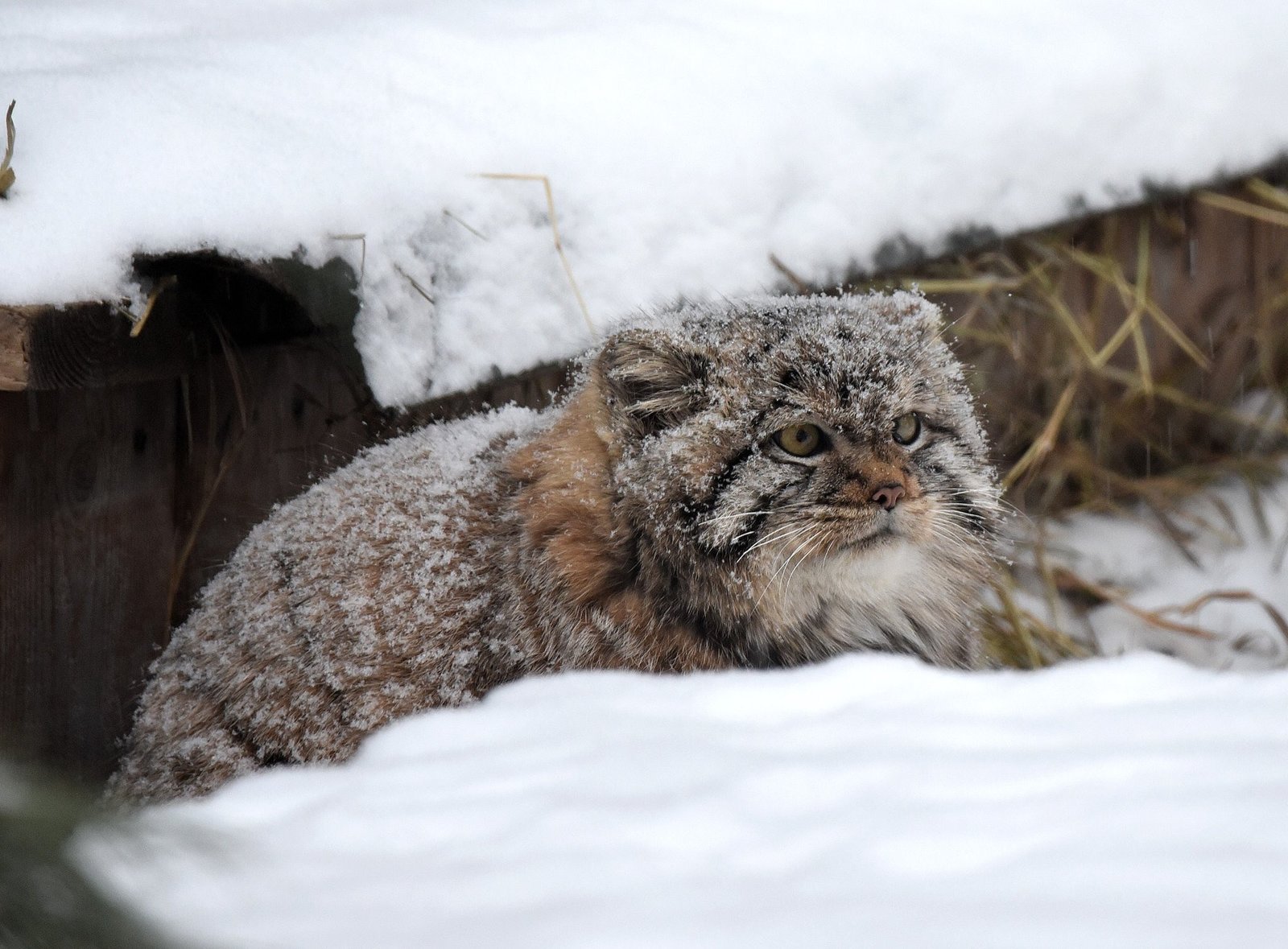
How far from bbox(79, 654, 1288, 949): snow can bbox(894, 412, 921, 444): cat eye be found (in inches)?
43.2

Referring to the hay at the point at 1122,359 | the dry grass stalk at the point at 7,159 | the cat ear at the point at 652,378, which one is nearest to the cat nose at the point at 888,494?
the cat ear at the point at 652,378

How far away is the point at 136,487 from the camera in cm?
305

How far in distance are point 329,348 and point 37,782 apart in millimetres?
2187

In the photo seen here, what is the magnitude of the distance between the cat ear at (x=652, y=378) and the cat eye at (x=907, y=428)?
46cm

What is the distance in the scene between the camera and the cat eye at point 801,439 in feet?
8.58

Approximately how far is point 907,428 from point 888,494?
0.87 ft

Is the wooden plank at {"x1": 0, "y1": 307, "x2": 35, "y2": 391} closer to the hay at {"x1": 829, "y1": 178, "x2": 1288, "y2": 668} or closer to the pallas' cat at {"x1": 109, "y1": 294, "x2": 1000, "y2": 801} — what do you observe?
the pallas' cat at {"x1": 109, "y1": 294, "x2": 1000, "y2": 801}

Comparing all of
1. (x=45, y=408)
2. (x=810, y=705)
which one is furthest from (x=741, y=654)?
(x=45, y=408)

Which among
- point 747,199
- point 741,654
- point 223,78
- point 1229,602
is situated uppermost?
point 223,78

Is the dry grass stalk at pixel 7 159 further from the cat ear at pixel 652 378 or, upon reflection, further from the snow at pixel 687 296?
the cat ear at pixel 652 378

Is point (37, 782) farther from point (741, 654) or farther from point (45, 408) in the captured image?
point (45, 408)

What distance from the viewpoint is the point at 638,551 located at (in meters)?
2.66

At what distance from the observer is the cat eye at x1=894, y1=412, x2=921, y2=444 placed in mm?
2736

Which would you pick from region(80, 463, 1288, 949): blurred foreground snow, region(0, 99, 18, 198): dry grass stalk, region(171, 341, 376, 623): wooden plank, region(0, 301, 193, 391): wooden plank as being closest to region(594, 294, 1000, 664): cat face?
region(80, 463, 1288, 949): blurred foreground snow
